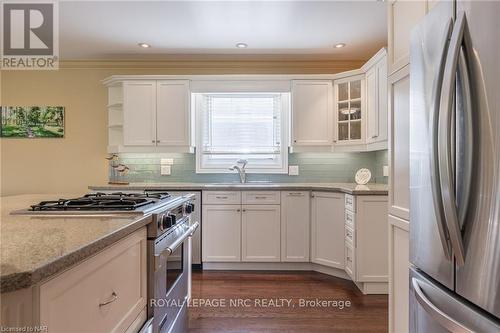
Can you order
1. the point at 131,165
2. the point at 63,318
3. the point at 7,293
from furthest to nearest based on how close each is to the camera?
the point at 131,165
the point at 63,318
the point at 7,293

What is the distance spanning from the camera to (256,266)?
3.36 metres

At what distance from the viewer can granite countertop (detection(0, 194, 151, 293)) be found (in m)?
0.60

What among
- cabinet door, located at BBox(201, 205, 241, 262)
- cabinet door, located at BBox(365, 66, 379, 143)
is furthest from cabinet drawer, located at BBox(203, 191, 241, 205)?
cabinet door, located at BBox(365, 66, 379, 143)

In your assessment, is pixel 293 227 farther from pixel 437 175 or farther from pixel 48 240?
pixel 48 240

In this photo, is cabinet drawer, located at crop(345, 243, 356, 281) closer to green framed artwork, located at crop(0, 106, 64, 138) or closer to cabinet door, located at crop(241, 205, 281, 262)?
cabinet door, located at crop(241, 205, 281, 262)

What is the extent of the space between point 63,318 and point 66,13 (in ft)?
9.99

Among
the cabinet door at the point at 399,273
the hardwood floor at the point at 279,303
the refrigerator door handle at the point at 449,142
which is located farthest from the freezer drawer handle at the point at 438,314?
the hardwood floor at the point at 279,303

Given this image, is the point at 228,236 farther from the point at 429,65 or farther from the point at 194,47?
the point at 429,65

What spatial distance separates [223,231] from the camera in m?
3.31

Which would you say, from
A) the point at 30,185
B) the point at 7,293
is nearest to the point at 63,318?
the point at 7,293

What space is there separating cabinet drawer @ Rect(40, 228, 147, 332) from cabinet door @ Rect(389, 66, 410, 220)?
121cm

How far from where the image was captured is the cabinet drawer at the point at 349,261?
9.21 feet

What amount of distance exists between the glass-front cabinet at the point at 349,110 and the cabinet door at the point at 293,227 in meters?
0.91

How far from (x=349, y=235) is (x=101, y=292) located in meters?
2.48
